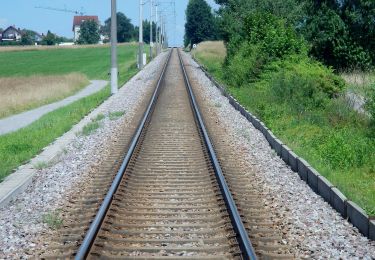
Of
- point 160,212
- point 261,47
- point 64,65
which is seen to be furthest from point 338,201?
point 64,65

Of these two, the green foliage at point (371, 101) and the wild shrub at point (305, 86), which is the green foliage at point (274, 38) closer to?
the wild shrub at point (305, 86)

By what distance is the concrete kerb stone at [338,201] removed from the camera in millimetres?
8739

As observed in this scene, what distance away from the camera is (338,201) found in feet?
29.6

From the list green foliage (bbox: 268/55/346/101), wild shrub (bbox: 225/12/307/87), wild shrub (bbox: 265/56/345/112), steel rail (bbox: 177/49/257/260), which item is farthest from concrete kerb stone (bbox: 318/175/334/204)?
wild shrub (bbox: 225/12/307/87)

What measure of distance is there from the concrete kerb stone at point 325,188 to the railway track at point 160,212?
4.05ft

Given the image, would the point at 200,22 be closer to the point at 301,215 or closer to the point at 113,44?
the point at 113,44

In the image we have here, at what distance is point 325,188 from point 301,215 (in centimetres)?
105

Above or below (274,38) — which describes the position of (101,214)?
below

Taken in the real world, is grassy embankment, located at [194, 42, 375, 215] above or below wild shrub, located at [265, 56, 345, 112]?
below

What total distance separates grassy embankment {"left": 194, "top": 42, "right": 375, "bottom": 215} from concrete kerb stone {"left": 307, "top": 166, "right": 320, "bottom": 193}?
0.27 metres

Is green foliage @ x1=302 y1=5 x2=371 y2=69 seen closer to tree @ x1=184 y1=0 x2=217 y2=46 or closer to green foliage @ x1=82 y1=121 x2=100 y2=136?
green foliage @ x1=82 y1=121 x2=100 y2=136

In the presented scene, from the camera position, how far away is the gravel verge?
25.6 feet

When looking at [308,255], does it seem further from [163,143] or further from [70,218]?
[163,143]

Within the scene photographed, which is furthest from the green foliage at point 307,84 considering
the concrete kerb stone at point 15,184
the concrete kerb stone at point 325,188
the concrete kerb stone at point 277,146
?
the concrete kerb stone at point 15,184
